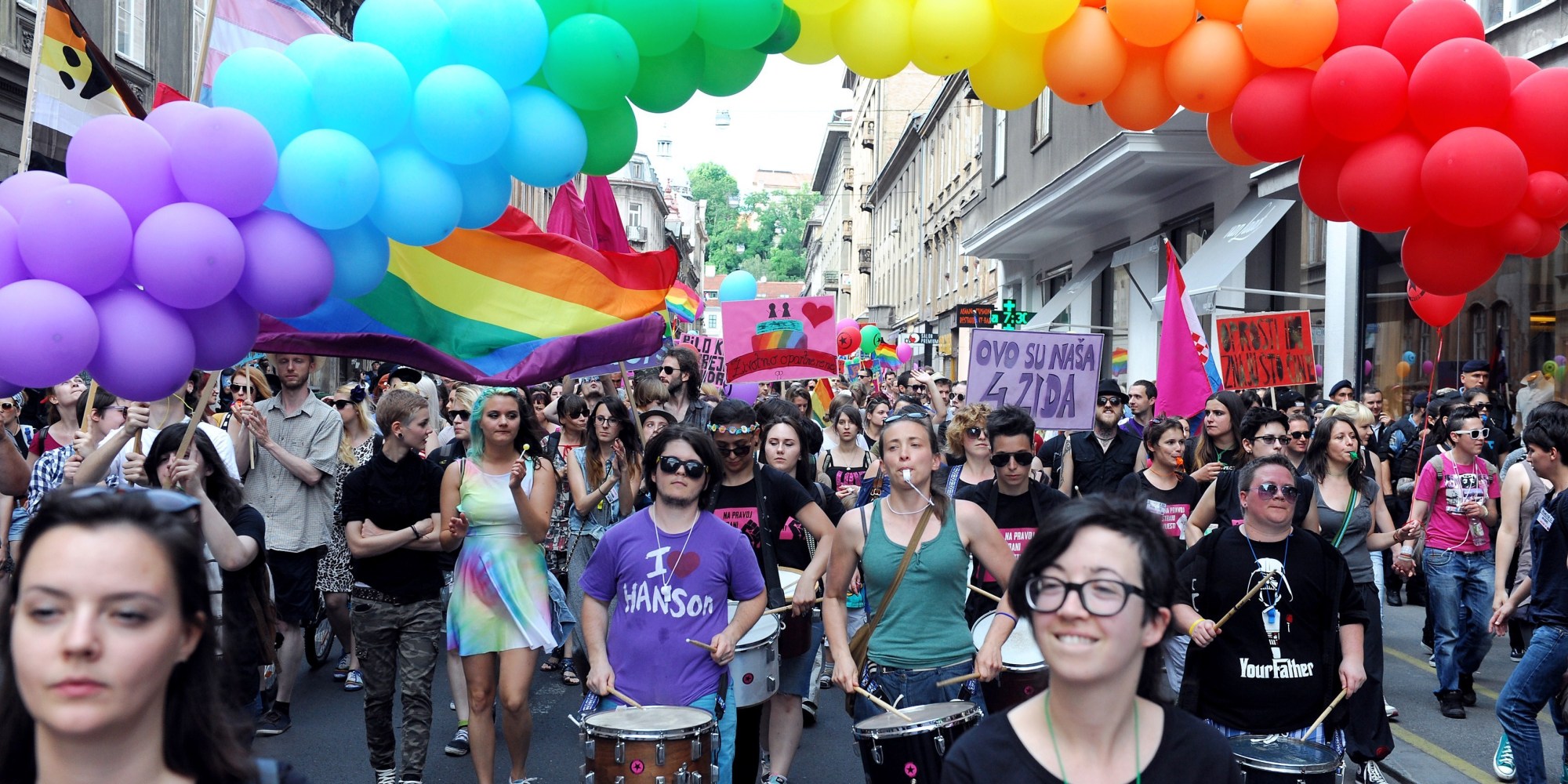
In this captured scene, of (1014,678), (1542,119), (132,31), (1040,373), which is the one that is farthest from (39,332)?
(132,31)

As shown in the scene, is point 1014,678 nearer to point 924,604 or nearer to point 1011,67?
point 924,604

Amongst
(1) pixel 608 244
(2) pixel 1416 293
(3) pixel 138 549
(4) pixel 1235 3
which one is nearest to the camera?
(3) pixel 138 549

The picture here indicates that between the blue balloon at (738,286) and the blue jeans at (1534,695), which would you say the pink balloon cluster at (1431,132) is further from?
the blue balloon at (738,286)

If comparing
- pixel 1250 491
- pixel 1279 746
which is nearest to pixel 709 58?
pixel 1250 491

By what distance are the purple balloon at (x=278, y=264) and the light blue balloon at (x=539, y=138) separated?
1.04 m

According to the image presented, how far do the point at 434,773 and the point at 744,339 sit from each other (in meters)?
5.29

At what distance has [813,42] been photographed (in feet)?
21.5

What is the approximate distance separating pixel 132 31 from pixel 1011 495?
1727cm

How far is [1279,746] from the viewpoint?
422 cm

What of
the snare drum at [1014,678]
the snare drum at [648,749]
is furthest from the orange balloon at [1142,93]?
the snare drum at [648,749]

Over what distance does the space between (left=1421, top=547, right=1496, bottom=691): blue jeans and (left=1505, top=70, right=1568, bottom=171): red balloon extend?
3.20 metres

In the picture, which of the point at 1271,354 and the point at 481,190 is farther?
the point at 1271,354

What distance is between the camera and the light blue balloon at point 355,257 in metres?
5.02

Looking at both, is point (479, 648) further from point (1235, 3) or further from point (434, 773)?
point (1235, 3)
